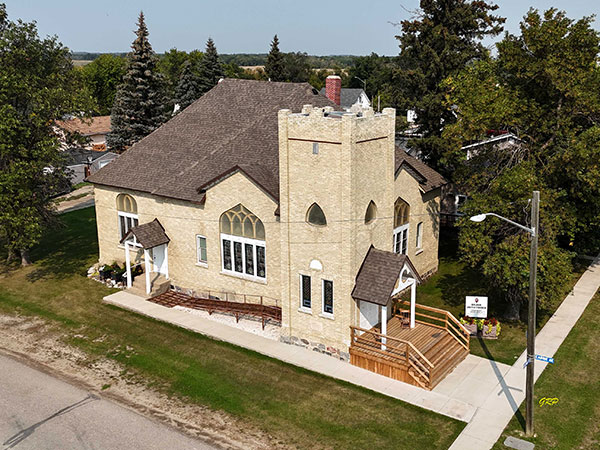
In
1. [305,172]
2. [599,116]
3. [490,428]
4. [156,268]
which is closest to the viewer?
[490,428]

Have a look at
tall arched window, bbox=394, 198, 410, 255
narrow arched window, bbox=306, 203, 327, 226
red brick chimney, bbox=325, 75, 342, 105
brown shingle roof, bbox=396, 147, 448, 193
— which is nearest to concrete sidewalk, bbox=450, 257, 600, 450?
tall arched window, bbox=394, 198, 410, 255

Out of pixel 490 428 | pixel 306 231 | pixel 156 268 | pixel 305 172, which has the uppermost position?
pixel 305 172

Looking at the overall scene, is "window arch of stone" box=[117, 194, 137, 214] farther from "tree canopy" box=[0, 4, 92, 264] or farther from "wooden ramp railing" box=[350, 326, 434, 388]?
"wooden ramp railing" box=[350, 326, 434, 388]

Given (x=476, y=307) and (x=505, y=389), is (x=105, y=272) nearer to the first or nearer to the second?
(x=476, y=307)

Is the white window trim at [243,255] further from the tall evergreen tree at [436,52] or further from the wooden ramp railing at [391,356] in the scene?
the tall evergreen tree at [436,52]

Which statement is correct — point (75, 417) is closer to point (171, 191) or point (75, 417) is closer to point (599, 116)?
point (171, 191)

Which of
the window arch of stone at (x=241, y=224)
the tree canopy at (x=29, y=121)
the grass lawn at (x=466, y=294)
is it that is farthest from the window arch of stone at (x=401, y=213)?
the tree canopy at (x=29, y=121)

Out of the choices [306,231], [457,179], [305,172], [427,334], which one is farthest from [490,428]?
[457,179]
